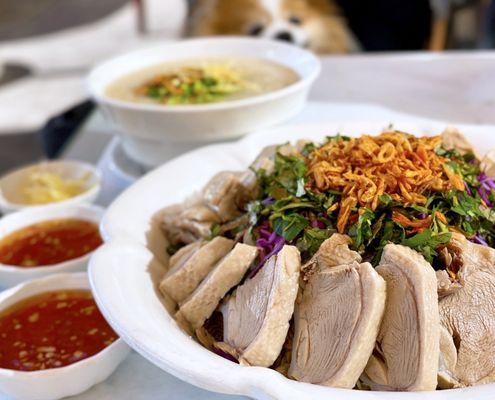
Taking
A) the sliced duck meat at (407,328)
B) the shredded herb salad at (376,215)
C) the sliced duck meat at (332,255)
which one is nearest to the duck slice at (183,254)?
the shredded herb salad at (376,215)

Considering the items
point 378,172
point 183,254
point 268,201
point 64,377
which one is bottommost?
point 64,377

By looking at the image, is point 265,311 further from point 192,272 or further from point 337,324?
point 192,272

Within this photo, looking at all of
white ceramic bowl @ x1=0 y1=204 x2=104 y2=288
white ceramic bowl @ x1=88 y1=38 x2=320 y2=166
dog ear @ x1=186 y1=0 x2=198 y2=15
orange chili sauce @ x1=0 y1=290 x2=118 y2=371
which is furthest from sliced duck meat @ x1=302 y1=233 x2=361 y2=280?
dog ear @ x1=186 y1=0 x2=198 y2=15

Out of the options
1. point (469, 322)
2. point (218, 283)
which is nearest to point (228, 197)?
point (218, 283)

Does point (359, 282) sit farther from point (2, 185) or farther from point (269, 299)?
point (2, 185)

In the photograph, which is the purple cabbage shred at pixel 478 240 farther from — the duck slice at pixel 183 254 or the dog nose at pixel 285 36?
the dog nose at pixel 285 36

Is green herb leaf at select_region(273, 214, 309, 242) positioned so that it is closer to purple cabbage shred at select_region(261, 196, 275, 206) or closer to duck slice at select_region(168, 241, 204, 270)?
purple cabbage shred at select_region(261, 196, 275, 206)

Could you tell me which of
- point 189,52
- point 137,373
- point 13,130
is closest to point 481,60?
point 189,52
